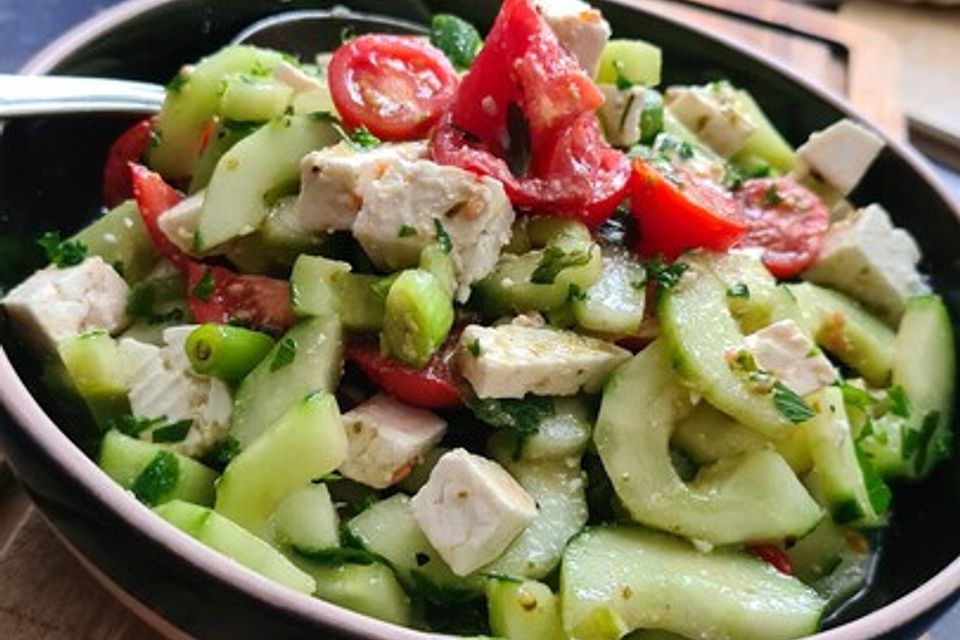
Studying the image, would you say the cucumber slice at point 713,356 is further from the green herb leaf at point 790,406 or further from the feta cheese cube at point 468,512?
the feta cheese cube at point 468,512

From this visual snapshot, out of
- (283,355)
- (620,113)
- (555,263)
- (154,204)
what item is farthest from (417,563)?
(620,113)

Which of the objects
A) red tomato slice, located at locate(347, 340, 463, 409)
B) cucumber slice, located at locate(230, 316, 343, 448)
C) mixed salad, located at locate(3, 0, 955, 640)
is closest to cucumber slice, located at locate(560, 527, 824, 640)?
mixed salad, located at locate(3, 0, 955, 640)

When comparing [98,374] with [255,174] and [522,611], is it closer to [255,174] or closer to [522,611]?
[255,174]

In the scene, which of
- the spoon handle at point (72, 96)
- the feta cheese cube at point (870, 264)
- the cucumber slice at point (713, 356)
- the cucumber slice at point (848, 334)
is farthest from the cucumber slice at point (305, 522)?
the feta cheese cube at point (870, 264)

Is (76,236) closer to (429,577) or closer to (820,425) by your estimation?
(429,577)

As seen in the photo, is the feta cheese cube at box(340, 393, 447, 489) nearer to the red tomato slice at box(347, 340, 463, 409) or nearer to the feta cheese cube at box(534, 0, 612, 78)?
the red tomato slice at box(347, 340, 463, 409)

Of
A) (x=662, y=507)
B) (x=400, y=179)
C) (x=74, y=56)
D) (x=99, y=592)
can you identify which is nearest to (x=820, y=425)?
(x=662, y=507)
